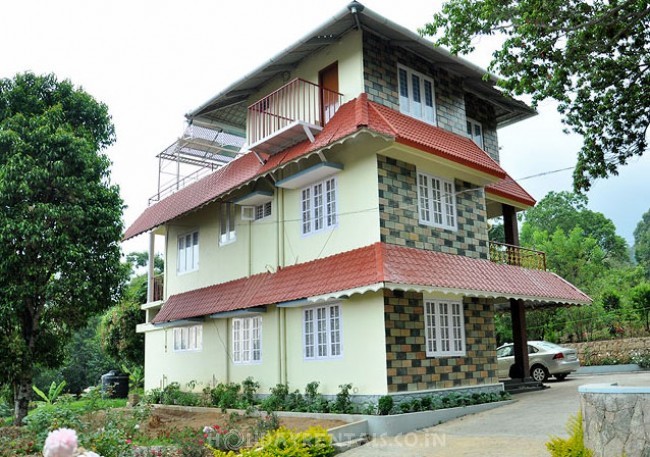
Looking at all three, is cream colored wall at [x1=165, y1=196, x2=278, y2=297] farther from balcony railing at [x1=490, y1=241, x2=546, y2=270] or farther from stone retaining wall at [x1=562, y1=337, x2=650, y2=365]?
stone retaining wall at [x1=562, y1=337, x2=650, y2=365]

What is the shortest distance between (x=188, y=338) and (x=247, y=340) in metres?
3.62

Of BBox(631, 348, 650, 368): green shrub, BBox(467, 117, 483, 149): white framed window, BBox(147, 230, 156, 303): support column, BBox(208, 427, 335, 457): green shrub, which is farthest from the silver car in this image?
BBox(147, 230, 156, 303): support column

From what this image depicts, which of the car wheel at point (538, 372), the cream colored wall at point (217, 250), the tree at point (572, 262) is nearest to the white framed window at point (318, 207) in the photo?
the cream colored wall at point (217, 250)

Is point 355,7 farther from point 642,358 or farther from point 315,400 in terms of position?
point 642,358

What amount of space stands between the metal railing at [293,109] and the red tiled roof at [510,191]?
16.7 ft

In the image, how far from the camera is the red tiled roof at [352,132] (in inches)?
516

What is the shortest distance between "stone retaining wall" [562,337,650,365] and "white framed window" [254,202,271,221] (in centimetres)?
1492

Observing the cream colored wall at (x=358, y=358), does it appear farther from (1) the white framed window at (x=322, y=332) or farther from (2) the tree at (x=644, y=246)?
(2) the tree at (x=644, y=246)

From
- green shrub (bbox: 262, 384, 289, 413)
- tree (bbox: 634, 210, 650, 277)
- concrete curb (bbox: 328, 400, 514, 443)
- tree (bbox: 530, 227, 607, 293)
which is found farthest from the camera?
tree (bbox: 634, 210, 650, 277)

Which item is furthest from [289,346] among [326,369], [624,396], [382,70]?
[624,396]

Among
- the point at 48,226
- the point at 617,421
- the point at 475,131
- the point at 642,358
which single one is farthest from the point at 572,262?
the point at 617,421

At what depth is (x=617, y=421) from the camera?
7117 millimetres

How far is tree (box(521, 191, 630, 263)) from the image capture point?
170 feet

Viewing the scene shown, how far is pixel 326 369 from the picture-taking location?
13711 millimetres
